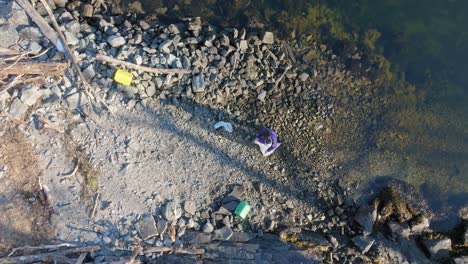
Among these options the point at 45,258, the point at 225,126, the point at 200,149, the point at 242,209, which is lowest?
the point at 45,258

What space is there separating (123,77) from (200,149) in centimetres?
233

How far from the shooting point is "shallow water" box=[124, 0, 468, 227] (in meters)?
10.6

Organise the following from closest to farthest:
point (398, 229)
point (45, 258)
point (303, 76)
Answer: point (45, 258), point (398, 229), point (303, 76)

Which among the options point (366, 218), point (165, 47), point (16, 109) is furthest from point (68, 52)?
point (366, 218)

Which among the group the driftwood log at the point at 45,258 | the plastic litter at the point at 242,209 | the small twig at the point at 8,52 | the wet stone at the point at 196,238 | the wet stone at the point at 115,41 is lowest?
the driftwood log at the point at 45,258

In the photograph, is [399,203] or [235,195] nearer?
[235,195]

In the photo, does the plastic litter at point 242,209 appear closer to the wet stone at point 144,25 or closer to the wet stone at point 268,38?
the wet stone at point 268,38

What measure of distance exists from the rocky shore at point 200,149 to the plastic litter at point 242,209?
0.41 feet

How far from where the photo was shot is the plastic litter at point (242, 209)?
909 centimetres

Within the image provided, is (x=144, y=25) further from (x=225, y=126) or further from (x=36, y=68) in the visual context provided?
(x=225, y=126)

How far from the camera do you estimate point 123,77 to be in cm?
889

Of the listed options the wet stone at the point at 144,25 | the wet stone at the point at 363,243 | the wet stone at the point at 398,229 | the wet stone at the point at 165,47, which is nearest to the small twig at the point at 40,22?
the wet stone at the point at 144,25

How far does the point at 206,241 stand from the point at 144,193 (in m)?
1.70

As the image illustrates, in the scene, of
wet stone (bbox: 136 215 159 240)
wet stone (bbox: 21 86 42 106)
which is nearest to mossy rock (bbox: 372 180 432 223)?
wet stone (bbox: 136 215 159 240)
